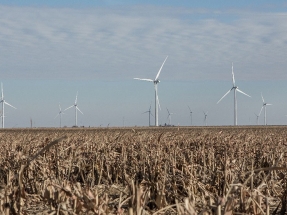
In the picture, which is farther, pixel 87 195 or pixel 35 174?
pixel 35 174

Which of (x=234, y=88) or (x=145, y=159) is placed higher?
(x=234, y=88)

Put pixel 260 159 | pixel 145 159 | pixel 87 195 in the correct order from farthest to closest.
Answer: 1. pixel 260 159
2. pixel 145 159
3. pixel 87 195

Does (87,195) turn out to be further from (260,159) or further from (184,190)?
(260,159)

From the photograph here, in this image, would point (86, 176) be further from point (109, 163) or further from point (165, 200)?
point (165, 200)

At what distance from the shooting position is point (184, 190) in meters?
8.29

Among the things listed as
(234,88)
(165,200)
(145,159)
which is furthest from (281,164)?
(234,88)

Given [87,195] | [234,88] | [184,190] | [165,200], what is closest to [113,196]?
[184,190]

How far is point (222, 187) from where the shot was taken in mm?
8531

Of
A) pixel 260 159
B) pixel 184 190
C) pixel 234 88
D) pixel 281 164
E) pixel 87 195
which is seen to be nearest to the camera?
pixel 87 195

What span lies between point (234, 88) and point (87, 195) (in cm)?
6731

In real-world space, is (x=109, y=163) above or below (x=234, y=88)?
below

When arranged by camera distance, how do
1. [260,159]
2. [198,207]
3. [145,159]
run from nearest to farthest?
1. [198,207]
2. [145,159]
3. [260,159]

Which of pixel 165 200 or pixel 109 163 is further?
pixel 109 163

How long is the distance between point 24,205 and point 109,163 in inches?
164
